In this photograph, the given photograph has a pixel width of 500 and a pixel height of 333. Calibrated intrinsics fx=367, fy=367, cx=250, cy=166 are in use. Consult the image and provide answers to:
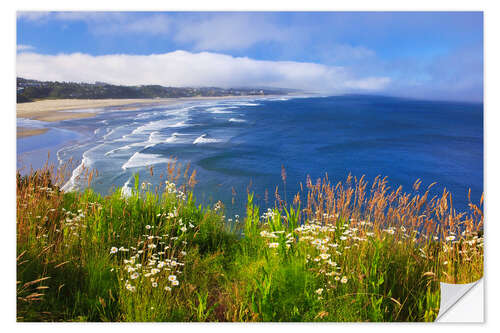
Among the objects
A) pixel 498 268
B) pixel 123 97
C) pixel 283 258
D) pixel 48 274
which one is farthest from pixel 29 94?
pixel 498 268

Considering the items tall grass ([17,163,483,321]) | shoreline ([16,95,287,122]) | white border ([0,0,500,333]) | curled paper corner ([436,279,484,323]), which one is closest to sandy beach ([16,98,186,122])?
shoreline ([16,95,287,122])

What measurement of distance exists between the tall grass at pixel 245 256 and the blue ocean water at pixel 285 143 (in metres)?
0.18

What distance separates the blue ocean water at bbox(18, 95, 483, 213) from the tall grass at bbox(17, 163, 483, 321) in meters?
0.18

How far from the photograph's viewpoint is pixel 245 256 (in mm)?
3088

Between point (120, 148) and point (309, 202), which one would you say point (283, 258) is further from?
point (120, 148)

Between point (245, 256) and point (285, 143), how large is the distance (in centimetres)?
132

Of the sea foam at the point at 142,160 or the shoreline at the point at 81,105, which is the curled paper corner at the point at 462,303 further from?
the sea foam at the point at 142,160

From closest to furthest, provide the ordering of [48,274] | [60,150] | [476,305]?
[48,274] → [476,305] → [60,150]

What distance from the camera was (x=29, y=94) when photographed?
133 inches

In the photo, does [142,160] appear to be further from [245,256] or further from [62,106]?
[245,256]

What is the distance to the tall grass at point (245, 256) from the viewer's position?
2705 millimetres

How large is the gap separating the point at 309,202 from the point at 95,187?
2.01 metres

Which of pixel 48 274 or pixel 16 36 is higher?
pixel 16 36
